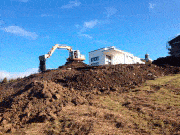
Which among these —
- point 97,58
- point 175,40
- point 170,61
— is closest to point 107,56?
point 97,58

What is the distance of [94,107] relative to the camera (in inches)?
311

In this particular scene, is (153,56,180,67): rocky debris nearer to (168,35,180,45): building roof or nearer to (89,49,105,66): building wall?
(168,35,180,45): building roof

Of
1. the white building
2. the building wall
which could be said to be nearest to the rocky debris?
the white building

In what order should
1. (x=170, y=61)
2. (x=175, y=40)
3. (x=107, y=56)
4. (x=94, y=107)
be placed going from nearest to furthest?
(x=94, y=107) → (x=170, y=61) → (x=175, y=40) → (x=107, y=56)

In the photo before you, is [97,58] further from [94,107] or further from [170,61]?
[94,107]

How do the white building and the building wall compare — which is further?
the white building

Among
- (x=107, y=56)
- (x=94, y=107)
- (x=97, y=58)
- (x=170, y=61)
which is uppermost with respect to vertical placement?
(x=107, y=56)

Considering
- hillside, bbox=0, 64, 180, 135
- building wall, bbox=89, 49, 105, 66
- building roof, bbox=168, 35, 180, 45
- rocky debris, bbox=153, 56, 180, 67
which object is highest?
building roof, bbox=168, 35, 180, 45

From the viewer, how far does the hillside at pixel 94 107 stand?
19.5ft

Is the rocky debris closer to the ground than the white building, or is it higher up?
closer to the ground

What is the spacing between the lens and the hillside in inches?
234


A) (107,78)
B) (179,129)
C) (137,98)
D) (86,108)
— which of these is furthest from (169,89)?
(86,108)

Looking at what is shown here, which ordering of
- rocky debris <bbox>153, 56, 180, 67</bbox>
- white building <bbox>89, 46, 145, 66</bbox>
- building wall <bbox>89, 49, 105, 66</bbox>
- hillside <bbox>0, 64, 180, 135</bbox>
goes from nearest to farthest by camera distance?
1. hillside <bbox>0, 64, 180, 135</bbox>
2. rocky debris <bbox>153, 56, 180, 67</bbox>
3. building wall <bbox>89, 49, 105, 66</bbox>
4. white building <bbox>89, 46, 145, 66</bbox>

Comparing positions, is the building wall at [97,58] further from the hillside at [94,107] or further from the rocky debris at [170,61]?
the hillside at [94,107]
